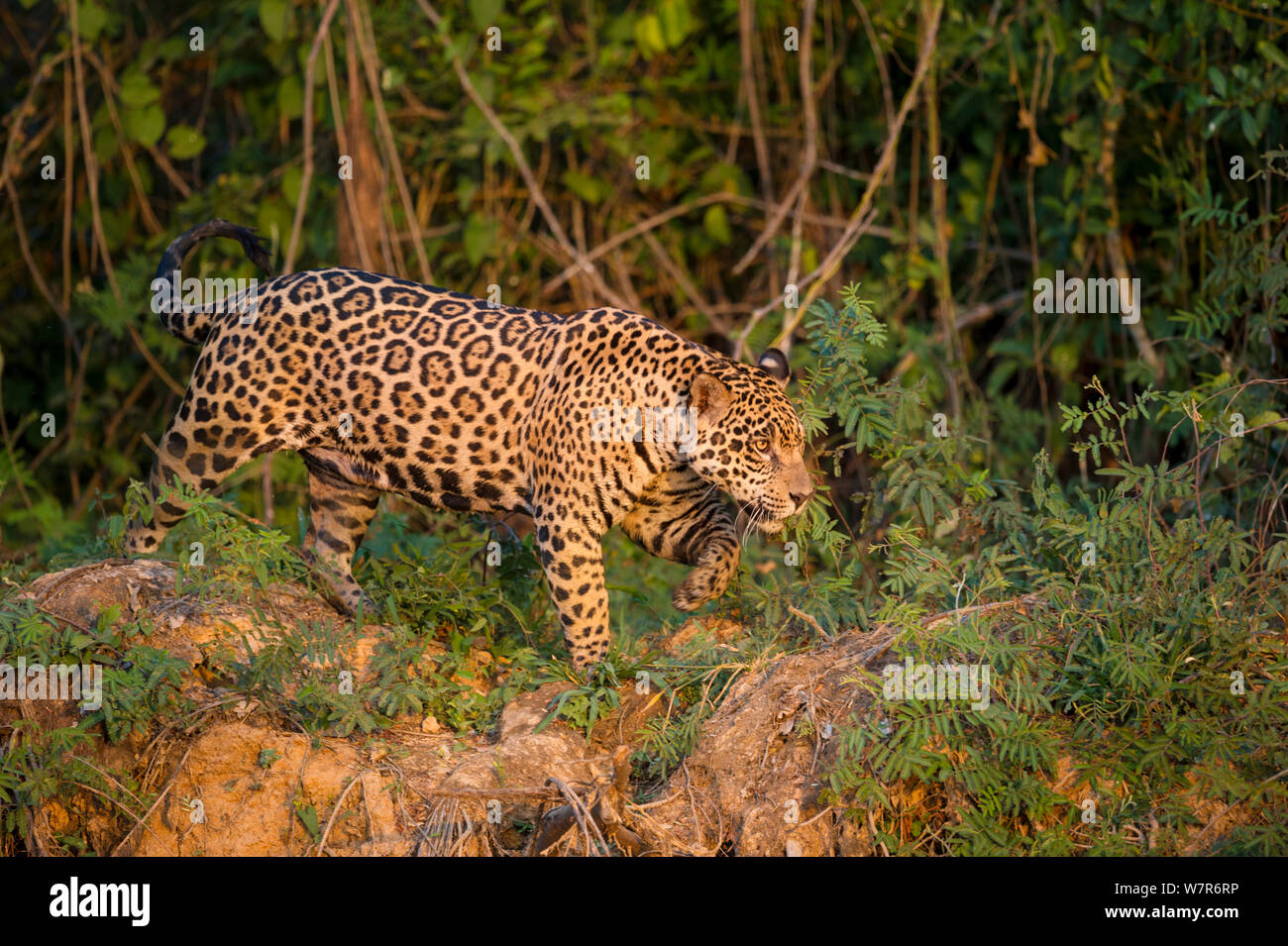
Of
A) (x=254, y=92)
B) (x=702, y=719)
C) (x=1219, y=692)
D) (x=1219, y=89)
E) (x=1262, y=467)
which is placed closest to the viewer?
(x=1219, y=692)

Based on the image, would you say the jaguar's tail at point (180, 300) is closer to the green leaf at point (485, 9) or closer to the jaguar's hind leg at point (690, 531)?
the jaguar's hind leg at point (690, 531)

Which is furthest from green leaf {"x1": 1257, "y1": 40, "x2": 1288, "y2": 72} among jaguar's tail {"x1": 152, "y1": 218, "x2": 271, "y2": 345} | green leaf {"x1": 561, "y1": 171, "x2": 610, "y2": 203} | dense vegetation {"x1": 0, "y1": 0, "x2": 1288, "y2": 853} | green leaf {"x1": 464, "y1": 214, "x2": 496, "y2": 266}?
jaguar's tail {"x1": 152, "y1": 218, "x2": 271, "y2": 345}

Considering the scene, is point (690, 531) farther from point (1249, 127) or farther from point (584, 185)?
point (584, 185)

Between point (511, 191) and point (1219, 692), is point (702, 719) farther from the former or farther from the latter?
point (511, 191)

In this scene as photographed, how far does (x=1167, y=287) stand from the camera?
31.1 feet

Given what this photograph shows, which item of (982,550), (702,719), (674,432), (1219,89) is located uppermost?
(1219,89)

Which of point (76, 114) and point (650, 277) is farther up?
point (76, 114)

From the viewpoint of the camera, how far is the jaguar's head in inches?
242

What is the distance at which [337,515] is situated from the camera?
7.14 m

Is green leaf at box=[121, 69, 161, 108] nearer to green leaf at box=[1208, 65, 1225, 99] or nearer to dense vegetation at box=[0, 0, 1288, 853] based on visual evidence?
dense vegetation at box=[0, 0, 1288, 853]

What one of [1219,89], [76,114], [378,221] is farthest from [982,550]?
[76,114]

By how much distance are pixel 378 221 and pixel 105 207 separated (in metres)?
3.04

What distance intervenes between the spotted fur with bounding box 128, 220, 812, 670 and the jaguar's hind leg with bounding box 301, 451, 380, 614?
0.12 m

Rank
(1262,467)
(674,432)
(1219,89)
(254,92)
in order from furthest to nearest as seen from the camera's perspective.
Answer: (254,92) < (1219,89) < (1262,467) < (674,432)
